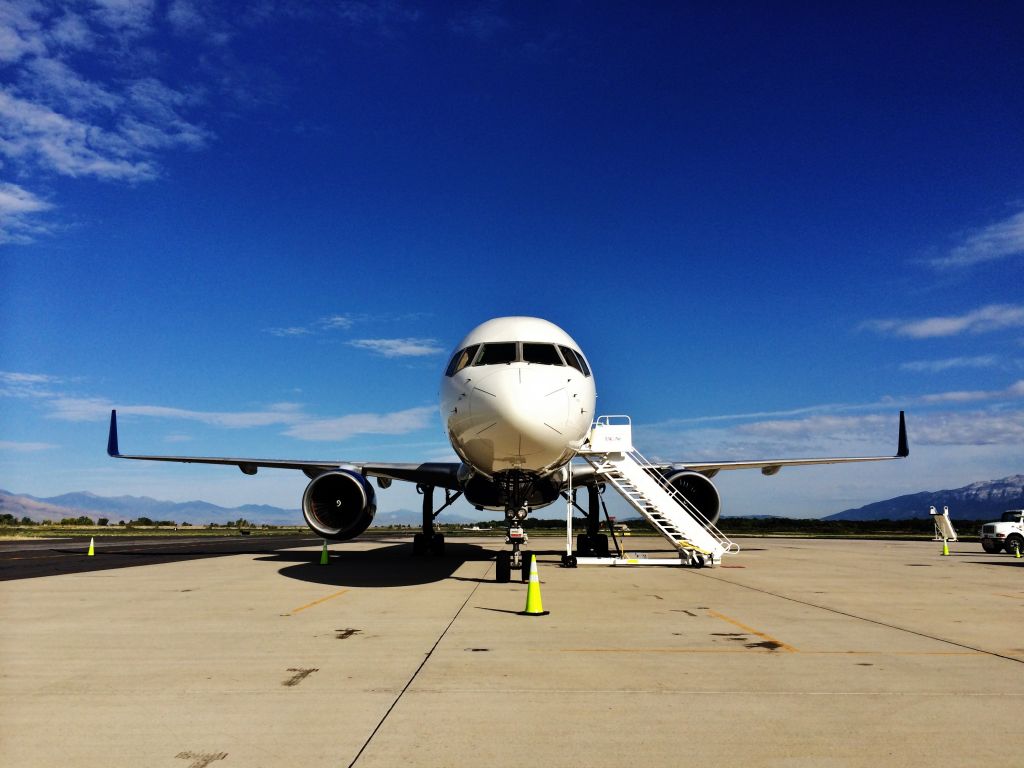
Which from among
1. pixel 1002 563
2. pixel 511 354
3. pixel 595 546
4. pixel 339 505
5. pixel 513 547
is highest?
pixel 511 354

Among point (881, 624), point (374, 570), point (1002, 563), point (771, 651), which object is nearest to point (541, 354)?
point (771, 651)

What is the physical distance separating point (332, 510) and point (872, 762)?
1423 centimetres

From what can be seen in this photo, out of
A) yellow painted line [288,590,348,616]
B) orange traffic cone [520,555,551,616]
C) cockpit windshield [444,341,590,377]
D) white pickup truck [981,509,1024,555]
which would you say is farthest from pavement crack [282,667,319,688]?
white pickup truck [981,509,1024,555]

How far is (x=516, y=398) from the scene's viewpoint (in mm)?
10602

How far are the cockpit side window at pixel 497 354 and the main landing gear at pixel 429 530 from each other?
7.41m

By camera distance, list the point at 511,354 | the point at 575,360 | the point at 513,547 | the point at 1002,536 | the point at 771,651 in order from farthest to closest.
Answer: the point at 1002,536 → the point at 513,547 → the point at 575,360 → the point at 511,354 → the point at 771,651

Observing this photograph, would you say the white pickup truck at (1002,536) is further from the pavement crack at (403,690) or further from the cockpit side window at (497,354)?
the pavement crack at (403,690)

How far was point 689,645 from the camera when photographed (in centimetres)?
740

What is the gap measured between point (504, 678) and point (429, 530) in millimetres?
14538

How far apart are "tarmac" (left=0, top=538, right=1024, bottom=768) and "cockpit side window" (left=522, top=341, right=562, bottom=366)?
3875mm

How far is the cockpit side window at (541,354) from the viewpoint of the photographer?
462 inches

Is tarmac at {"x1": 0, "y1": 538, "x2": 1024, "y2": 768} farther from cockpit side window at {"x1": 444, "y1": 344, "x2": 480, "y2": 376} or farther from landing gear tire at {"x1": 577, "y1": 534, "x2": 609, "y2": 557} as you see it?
landing gear tire at {"x1": 577, "y1": 534, "x2": 609, "y2": 557}

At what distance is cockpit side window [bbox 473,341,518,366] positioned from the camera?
38.0 feet

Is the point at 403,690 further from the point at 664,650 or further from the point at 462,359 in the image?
the point at 462,359
